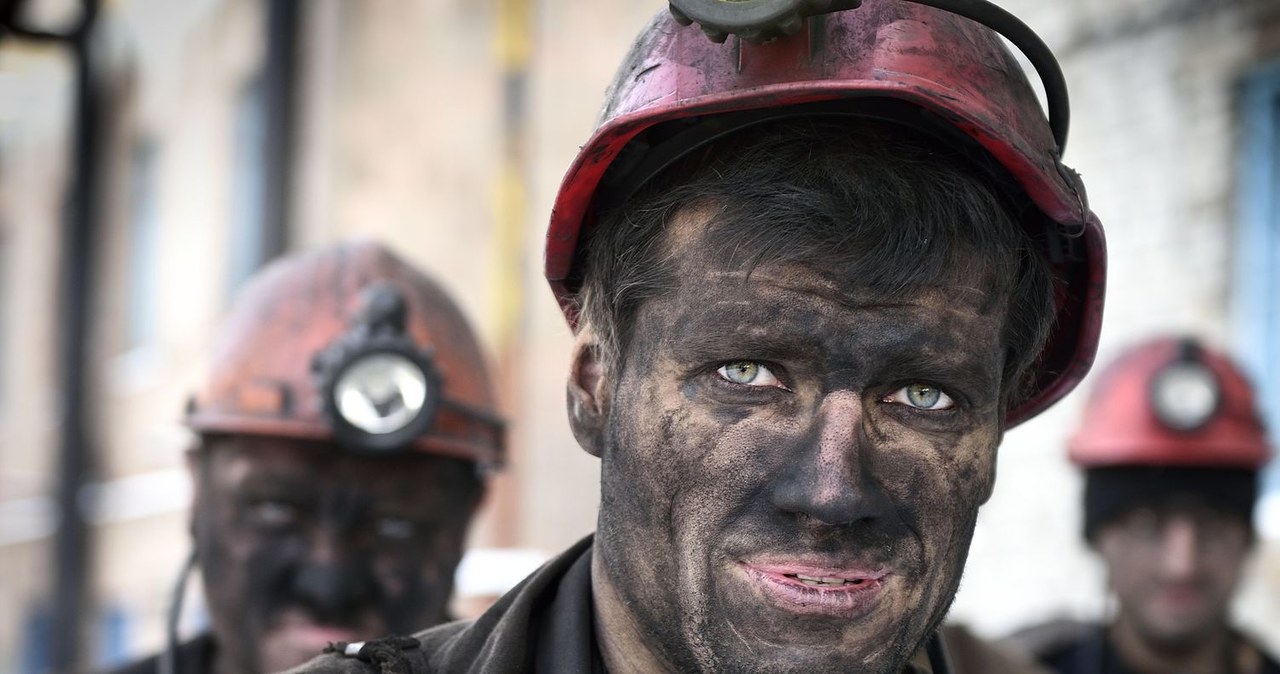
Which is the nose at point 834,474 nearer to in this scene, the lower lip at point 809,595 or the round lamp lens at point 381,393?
the lower lip at point 809,595

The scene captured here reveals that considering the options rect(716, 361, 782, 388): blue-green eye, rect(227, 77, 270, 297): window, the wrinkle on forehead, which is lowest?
rect(716, 361, 782, 388): blue-green eye

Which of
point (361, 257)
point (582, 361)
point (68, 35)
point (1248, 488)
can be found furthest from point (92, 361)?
point (582, 361)

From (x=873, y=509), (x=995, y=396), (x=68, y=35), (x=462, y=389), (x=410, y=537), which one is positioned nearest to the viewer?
(x=873, y=509)

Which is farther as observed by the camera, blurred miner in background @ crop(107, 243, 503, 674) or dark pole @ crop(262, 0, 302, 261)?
dark pole @ crop(262, 0, 302, 261)

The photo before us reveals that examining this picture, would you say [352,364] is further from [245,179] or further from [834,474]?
[245,179]

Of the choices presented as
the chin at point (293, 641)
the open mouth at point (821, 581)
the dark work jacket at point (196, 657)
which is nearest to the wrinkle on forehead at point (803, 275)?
the open mouth at point (821, 581)

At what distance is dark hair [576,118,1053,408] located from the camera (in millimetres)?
2387

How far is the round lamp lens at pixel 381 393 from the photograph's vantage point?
410 centimetres

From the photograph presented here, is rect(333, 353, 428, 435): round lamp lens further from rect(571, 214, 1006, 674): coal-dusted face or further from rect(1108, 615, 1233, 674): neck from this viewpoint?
rect(1108, 615, 1233, 674): neck

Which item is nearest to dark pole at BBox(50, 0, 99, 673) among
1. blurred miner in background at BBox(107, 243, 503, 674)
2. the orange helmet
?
the orange helmet

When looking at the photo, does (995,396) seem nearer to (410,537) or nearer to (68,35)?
(410,537)

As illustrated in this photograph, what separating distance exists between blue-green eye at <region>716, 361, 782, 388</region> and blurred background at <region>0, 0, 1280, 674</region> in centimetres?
266

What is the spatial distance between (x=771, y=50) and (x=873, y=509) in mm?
617

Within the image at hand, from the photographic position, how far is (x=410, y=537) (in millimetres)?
4203
